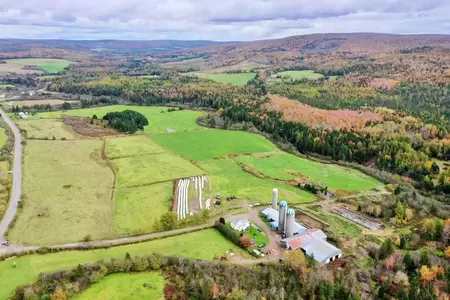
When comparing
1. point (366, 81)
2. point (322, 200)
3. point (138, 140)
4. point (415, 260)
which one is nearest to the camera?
point (415, 260)

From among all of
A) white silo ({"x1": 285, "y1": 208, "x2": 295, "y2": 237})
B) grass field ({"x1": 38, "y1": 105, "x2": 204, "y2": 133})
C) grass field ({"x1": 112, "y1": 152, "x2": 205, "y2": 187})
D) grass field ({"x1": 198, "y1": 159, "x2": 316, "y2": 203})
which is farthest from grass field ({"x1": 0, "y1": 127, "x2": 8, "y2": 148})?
white silo ({"x1": 285, "y1": 208, "x2": 295, "y2": 237})

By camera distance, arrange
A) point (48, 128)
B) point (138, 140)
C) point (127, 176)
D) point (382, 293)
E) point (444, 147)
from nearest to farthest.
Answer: point (382, 293) → point (127, 176) → point (444, 147) → point (138, 140) → point (48, 128)

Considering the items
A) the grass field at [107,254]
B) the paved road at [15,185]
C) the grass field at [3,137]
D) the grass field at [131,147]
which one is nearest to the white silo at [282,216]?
the grass field at [107,254]

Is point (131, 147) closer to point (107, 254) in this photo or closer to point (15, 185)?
point (15, 185)

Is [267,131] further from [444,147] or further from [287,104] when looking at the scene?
[444,147]

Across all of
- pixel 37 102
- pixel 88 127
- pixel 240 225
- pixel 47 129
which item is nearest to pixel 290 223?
pixel 240 225

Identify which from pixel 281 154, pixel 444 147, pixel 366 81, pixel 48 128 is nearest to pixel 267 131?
pixel 281 154
